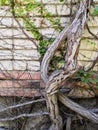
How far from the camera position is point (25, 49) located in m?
2.84

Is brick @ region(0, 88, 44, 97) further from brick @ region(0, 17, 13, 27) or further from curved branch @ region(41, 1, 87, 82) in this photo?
brick @ region(0, 17, 13, 27)

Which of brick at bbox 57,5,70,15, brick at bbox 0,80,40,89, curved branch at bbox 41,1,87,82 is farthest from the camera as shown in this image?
brick at bbox 0,80,40,89

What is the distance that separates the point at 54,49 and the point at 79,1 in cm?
48

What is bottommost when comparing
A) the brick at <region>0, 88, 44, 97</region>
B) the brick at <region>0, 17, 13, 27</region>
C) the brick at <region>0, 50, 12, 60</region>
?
the brick at <region>0, 88, 44, 97</region>

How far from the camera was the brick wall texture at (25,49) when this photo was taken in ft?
8.89

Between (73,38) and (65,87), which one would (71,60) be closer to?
(73,38)

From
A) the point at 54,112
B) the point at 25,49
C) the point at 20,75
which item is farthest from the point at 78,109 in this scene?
the point at 25,49

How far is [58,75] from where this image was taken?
2.62 meters

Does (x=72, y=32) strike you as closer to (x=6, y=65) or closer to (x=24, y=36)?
(x=24, y=36)

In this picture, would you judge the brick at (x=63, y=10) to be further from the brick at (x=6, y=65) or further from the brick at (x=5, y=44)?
the brick at (x=6, y=65)

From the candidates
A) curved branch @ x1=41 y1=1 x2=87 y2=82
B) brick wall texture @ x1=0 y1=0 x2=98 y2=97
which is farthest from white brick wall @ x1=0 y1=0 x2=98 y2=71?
curved branch @ x1=41 y1=1 x2=87 y2=82

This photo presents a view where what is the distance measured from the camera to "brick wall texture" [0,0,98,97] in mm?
2709

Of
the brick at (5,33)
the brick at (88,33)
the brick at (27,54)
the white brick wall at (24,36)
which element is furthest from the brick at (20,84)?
the brick at (88,33)

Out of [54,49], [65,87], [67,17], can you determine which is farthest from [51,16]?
[65,87]
